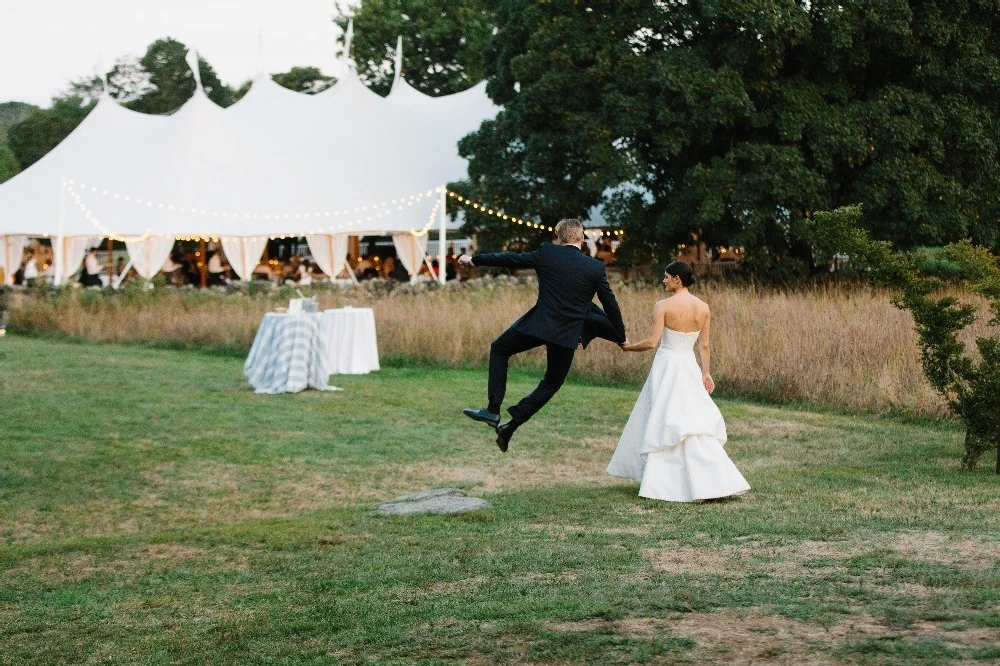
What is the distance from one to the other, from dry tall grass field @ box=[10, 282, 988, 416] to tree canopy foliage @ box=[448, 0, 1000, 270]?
2.80 m

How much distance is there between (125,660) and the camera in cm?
515

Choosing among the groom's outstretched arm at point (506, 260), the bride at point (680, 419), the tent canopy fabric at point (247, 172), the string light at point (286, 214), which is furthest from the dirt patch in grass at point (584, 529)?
the tent canopy fabric at point (247, 172)

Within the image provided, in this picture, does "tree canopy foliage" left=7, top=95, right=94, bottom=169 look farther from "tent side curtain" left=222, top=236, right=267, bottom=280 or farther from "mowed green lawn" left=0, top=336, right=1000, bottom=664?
"mowed green lawn" left=0, top=336, right=1000, bottom=664

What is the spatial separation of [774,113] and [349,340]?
10.7 metres

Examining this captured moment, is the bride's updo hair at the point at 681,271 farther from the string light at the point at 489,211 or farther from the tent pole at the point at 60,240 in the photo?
the tent pole at the point at 60,240

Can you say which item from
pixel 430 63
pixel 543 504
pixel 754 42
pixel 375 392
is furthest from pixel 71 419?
pixel 430 63

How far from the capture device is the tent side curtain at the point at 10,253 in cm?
3462

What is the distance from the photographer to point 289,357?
659 inches

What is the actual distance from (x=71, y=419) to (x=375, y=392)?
414 centimetres

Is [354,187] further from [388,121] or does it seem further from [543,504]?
[543,504]

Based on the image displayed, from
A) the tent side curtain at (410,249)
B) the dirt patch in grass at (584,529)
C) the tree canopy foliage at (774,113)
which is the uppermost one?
the tree canopy foliage at (774,113)

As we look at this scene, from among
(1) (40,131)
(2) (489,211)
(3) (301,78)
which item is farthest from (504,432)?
(1) (40,131)

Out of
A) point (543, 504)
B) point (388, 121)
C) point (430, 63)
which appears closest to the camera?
point (543, 504)

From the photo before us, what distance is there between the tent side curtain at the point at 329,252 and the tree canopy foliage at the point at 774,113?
801 cm
